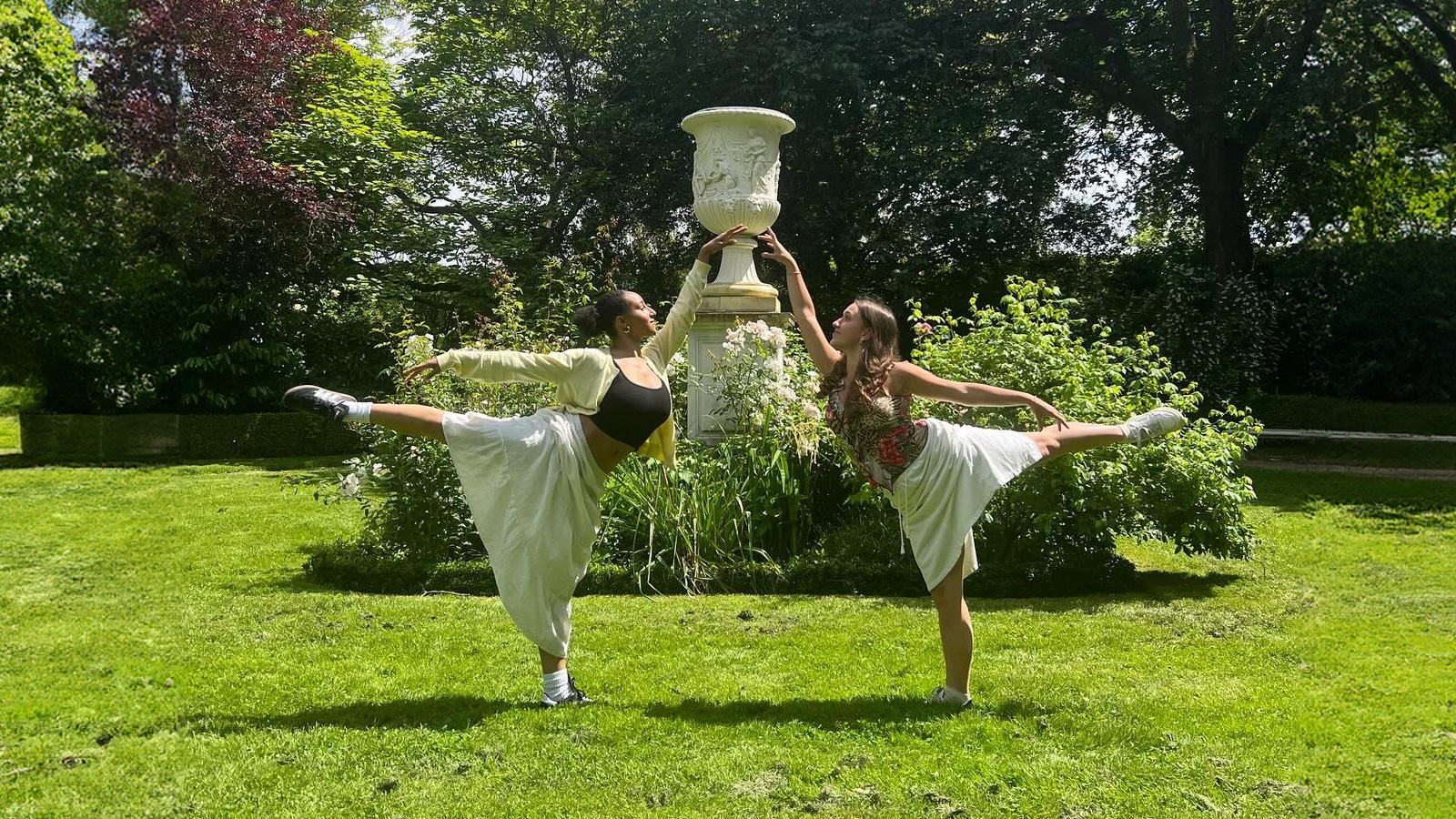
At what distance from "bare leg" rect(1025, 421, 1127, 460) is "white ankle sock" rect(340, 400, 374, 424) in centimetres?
250

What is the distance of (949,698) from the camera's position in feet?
12.8

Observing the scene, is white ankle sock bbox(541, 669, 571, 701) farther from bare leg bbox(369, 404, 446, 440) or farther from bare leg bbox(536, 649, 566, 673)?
bare leg bbox(369, 404, 446, 440)

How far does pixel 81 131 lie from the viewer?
14.7m

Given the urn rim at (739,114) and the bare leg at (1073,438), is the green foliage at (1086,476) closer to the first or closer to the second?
the bare leg at (1073,438)

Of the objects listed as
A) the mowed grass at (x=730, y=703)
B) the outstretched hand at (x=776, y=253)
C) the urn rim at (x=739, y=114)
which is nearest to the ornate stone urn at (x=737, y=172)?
the urn rim at (x=739, y=114)

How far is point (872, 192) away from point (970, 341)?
10.3 meters

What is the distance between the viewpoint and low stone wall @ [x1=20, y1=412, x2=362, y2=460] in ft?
44.0

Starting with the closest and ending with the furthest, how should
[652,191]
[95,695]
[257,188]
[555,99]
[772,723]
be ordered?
[772,723], [95,695], [257,188], [652,191], [555,99]

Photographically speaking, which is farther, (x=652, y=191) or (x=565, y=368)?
(x=652, y=191)

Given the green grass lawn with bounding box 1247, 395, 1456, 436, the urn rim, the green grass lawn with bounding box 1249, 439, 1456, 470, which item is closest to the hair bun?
the urn rim

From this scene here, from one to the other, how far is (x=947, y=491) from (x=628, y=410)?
4.06 ft

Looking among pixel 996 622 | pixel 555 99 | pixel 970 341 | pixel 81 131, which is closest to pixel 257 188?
pixel 81 131

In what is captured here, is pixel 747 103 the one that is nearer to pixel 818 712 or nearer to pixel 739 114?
pixel 739 114

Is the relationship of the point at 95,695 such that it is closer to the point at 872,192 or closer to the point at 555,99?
the point at 872,192
